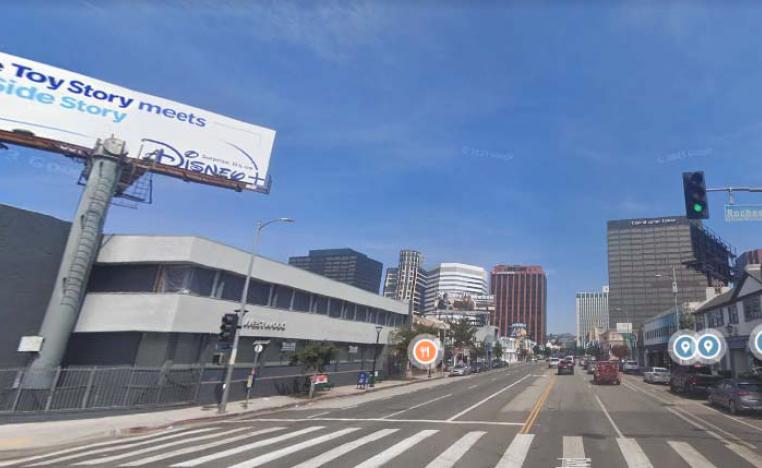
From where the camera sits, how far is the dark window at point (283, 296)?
103 ft

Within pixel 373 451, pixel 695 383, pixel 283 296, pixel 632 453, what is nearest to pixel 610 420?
pixel 632 453

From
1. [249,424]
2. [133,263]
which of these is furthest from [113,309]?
[249,424]

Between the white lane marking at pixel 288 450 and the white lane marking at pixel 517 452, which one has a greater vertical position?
the white lane marking at pixel 517 452

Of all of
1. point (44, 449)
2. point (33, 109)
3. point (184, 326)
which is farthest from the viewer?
point (33, 109)

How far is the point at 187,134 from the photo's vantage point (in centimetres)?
3052

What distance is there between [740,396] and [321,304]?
86.2 ft

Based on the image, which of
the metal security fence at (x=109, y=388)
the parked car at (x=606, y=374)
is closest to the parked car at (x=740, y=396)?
the parked car at (x=606, y=374)

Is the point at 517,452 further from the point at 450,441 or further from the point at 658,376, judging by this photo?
the point at 658,376

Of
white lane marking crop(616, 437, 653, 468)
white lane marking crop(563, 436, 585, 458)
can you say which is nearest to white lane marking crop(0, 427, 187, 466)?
white lane marking crop(563, 436, 585, 458)

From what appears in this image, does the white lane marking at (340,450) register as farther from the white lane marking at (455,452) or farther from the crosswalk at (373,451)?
the white lane marking at (455,452)

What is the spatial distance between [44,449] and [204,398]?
11525 millimetres

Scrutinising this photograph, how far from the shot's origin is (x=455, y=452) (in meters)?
11.9

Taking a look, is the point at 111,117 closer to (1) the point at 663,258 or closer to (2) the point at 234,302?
(2) the point at 234,302

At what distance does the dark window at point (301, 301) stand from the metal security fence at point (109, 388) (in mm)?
7331
